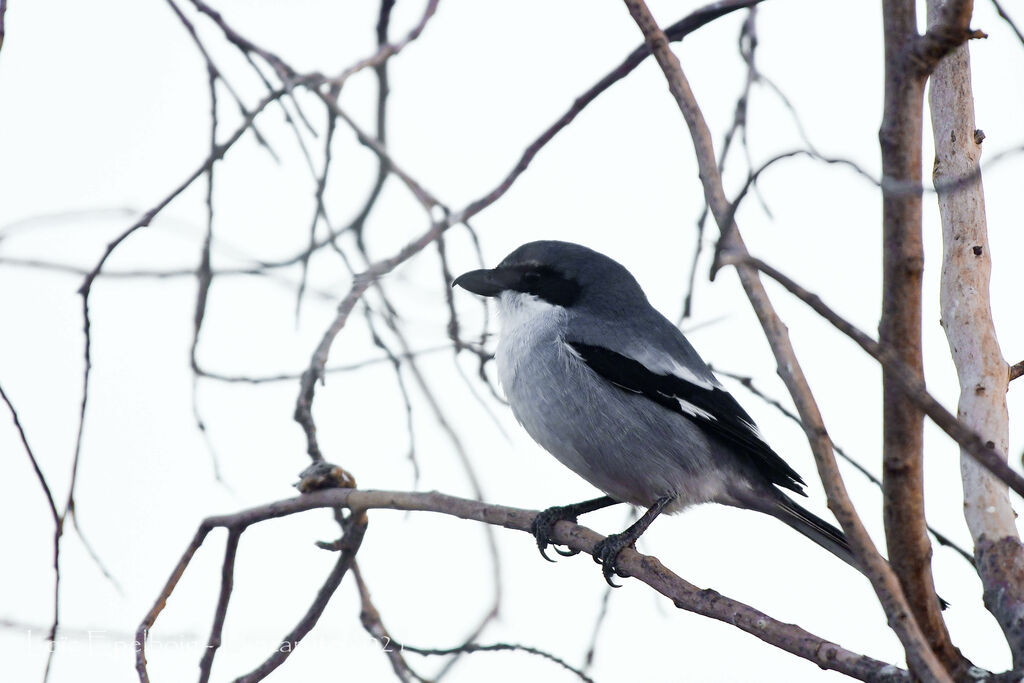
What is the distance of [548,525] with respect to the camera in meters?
3.62

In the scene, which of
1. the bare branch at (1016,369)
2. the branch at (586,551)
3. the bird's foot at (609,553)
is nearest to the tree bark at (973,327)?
the bare branch at (1016,369)

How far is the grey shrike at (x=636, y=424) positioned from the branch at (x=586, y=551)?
314 mm

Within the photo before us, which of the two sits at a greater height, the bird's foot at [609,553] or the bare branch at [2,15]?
the bare branch at [2,15]

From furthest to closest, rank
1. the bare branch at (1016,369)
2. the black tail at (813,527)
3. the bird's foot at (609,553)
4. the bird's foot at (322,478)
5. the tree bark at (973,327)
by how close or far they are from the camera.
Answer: the black tail at (813,527), the bird's foot at (609,553), the bird's foot at (322,478), the bare branch at (1016,369), the tree bark at (973,327)

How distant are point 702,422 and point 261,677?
73.8 inches

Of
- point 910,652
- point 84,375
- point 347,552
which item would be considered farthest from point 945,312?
point 84,375

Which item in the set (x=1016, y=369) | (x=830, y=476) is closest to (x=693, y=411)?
(x=1016, y=369)

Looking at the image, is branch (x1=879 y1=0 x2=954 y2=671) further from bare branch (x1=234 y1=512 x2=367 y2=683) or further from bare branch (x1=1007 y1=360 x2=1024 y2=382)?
bare branch (x1=234 y1=512 x2=367 y2=683)

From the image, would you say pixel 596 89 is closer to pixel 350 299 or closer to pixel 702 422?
pixel 350 299

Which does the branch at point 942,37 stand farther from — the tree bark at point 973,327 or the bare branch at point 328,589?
the bare branch at point 328,589

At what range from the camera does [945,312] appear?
2.74 meters

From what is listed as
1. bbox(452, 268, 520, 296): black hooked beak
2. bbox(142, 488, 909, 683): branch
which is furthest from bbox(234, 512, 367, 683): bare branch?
bbox(452, 268, 520, 296): black hooked beak

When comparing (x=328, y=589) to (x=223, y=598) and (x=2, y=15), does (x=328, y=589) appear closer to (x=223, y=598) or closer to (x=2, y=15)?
(x=223, y=598)

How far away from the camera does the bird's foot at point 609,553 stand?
3.45 m
